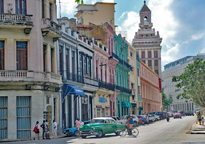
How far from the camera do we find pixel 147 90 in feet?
287

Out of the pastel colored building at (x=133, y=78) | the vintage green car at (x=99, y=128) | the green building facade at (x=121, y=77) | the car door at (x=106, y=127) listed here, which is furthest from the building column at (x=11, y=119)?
the pastel colored building at (x=133, y=78)

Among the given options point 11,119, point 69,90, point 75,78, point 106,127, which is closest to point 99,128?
point 106,127

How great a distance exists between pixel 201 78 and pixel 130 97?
25.8m

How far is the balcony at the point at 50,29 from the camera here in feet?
100

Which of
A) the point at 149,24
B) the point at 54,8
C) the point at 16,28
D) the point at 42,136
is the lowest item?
the point at 42,136

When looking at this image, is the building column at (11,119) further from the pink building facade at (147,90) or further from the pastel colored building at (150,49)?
the pastel colored building at (150,49)

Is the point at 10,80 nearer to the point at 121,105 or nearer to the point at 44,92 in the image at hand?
the point at 44,92

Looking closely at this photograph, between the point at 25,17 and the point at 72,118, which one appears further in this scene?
the point at 72,118

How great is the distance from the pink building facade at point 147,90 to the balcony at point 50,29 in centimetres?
4744

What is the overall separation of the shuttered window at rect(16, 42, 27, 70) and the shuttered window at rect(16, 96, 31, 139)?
237 cm

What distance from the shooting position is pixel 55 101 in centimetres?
3300

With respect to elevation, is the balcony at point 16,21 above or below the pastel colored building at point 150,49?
below

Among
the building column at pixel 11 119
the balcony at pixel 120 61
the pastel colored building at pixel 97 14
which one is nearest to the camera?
the building column at pixel 11 119

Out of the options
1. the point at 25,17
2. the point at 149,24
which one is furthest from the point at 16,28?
the point at 149,24
